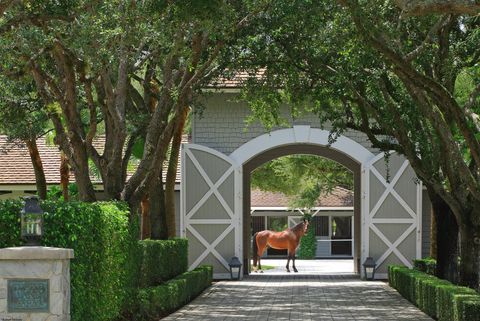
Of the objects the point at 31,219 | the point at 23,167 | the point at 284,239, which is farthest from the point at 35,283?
the point at 284,239

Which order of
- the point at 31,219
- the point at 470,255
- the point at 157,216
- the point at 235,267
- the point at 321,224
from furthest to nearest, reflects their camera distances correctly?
1. the point at 321,224
2. the point at 235,267
3. the point at 157,216
4. the point at 470,255
5. the point at 31,219

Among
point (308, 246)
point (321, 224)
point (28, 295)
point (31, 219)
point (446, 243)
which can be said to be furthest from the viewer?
point (321, 224)

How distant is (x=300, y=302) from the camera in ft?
63.4

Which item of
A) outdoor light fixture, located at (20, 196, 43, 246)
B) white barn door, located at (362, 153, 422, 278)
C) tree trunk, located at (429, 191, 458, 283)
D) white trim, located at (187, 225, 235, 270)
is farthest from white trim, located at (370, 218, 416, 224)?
outdoor light fixture, located at (20, 196, 43, 246)

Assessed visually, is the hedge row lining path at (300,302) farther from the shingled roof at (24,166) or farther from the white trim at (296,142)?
the shingled roof at (24,166)

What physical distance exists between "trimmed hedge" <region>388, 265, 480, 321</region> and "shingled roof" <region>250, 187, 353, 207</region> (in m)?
25.3

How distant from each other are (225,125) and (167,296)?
10.7 meters

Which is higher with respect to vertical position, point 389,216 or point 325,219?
point 389,216

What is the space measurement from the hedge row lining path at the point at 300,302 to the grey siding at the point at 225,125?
3615mm

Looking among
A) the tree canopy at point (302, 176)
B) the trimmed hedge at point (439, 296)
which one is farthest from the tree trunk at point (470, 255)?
the tree canopy at point (302, 176)

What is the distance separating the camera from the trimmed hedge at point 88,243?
11125 millimetres

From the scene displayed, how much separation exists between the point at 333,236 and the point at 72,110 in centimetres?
3273

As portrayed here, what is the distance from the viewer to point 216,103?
26.9m

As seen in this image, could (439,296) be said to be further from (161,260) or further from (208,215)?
(208,215)
